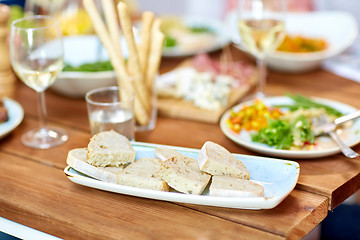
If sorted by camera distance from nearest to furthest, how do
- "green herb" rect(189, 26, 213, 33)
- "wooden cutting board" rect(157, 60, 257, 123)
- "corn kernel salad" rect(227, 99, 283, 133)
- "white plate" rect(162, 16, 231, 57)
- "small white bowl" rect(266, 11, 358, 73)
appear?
1. "corn kernel salad" rect(227, 99, 283, 133)
2. "wooden cutting board" rect(157, 60, 257, 123)
3. "small white bowl" rect(266, 11, 358, 73)
4. "white plate" rect(162, 16, 231, 57)
5. "green herb" rect(189, 26, 213, 33)

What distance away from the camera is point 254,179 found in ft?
3.58

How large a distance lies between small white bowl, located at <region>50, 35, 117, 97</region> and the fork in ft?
2.18

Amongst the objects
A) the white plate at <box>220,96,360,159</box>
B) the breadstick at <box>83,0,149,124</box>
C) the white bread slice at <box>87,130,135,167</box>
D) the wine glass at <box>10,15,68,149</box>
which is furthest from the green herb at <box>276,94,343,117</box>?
the wine glass at <box>10,15,68,149</box>

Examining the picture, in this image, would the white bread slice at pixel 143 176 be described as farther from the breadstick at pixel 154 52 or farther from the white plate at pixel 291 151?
the breadstick at pixel 154 52

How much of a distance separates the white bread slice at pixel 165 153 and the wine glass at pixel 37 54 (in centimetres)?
36

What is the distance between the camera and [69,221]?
1031 mm

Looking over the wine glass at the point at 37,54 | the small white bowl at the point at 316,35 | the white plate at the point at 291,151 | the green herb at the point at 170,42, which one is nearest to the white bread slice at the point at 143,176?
the white plate at the point at 291,151

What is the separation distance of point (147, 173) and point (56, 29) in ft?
1.70

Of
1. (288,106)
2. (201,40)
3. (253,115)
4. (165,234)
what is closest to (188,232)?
(165,234)

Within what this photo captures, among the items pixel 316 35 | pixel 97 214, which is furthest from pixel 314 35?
pixel 97 214

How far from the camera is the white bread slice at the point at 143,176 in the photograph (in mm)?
1043

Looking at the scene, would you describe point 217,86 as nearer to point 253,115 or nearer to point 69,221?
point 253,115

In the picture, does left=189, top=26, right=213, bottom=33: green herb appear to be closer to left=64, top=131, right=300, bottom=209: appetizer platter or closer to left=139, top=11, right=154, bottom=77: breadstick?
left=139, top=11, right=154, bottom=77: breadstick

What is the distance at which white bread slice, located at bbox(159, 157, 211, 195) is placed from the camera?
1.02 meters
